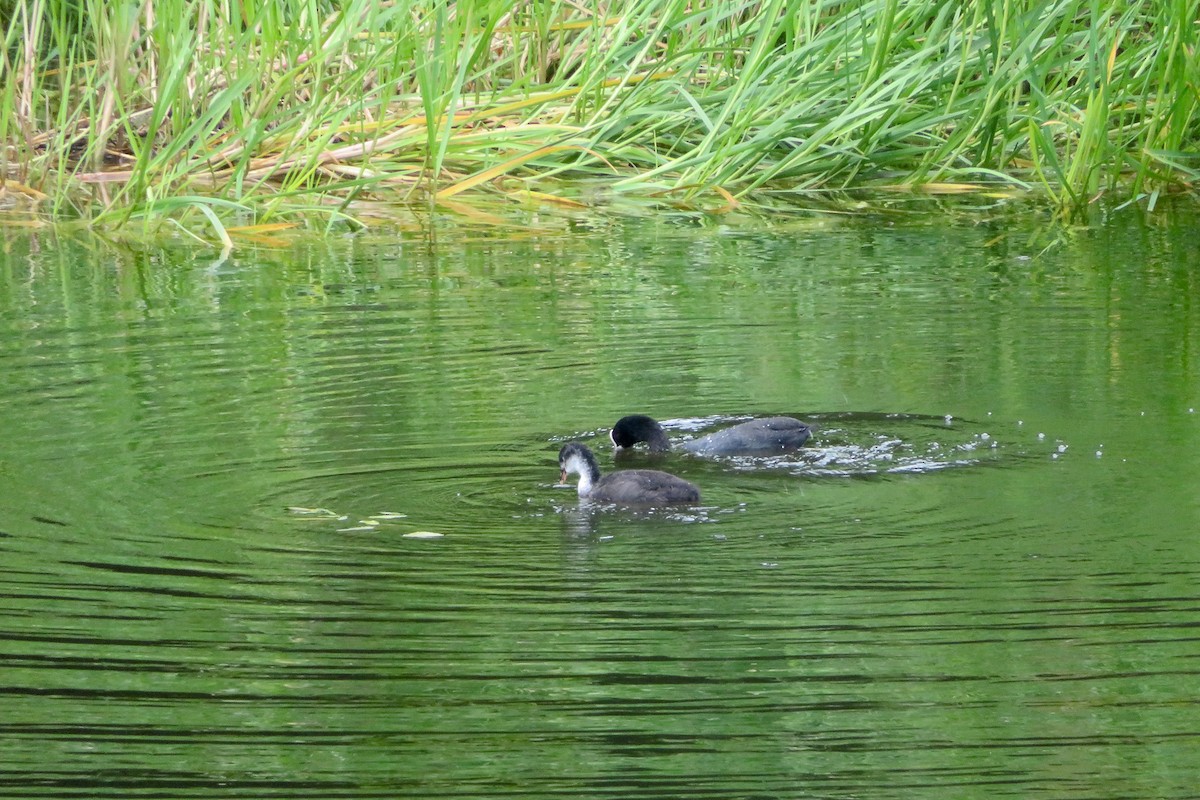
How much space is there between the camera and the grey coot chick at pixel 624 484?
6.54 metres

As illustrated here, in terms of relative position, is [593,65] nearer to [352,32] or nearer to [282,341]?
[352,32]

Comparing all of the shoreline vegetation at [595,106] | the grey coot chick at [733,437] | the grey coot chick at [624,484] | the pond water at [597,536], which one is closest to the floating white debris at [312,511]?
the pond water at [597,536]

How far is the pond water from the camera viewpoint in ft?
13.9

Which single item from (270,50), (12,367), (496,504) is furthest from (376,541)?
(270,50)

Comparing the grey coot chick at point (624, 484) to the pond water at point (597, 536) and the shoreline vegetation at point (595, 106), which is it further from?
the shoreline vegetation at point (595, 106)

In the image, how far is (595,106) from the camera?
13.4 meters

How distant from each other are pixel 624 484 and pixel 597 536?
548 mm

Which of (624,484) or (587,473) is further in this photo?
(587,473)

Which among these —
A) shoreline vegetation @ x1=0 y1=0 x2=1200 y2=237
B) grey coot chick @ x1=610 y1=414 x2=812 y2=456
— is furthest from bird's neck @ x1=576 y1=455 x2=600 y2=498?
shoreline vegetation @ x1=0 y1=0 x2=1200 y2=237

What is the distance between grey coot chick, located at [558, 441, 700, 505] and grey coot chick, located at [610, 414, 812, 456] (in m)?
0.53

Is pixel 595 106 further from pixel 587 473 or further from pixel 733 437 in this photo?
pixel 587 473

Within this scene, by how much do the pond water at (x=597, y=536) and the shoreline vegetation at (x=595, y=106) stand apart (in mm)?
1541

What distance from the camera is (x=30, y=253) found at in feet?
38.0

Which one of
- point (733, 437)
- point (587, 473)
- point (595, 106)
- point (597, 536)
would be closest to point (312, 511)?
point (597, 536)
